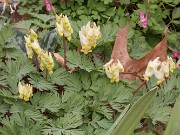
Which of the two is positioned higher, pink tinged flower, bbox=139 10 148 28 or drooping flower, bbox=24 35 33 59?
pink tinged flower, bbox=139 10 148 28

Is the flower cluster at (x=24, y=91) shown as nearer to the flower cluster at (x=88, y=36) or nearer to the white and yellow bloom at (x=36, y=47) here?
the white and yellow bloom at (x=36, y=47)

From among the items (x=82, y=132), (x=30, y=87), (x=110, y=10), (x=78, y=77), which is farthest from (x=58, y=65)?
(x=110, y=10)

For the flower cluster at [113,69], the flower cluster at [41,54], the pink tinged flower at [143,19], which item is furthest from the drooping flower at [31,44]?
the pink tinged flower at [143,19]

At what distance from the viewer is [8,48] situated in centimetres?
167

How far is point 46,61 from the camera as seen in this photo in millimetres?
1485

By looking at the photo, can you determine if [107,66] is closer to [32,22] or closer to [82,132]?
[82,132]

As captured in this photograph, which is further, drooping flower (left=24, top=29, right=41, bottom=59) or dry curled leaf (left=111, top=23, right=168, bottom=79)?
dry curled leaf (left=111, top=23, right=168, bottom=79)

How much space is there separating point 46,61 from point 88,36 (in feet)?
0.59

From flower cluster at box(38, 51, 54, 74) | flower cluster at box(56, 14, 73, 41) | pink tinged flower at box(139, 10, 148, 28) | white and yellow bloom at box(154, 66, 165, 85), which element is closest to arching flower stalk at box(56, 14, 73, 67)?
flower cluster at box(56, 14, 73, 41)

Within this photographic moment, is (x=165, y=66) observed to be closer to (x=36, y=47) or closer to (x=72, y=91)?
(x=72, y=91)

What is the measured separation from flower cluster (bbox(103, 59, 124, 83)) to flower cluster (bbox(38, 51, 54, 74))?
8.0 inches

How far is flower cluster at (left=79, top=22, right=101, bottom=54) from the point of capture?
1.53 meters

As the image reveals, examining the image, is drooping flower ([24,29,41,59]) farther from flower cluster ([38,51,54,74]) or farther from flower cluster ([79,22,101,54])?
flower cluster ([79,22,101,54])

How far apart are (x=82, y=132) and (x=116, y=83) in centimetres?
25
